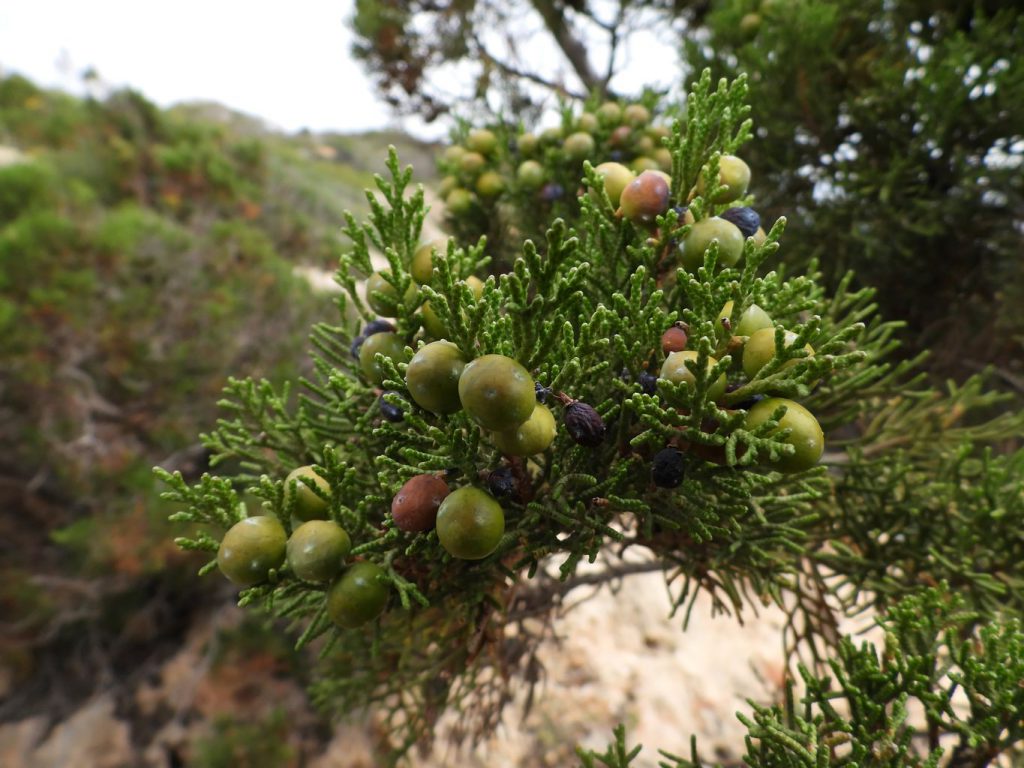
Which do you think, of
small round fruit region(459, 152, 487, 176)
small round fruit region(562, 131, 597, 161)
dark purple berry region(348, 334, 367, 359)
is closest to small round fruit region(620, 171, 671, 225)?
dark purple berry region(348, 334, 367, 359)

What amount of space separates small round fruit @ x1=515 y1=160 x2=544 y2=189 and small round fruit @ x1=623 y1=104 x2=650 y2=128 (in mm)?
306

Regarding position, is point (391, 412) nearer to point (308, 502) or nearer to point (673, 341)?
point (308, 502)

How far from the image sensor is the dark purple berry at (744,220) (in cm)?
102

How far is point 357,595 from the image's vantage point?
0.91 m

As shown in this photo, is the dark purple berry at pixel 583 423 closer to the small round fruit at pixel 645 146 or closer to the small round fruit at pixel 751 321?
the small round fruit at pixel 751 321

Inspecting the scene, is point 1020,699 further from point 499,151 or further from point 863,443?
point 499,151

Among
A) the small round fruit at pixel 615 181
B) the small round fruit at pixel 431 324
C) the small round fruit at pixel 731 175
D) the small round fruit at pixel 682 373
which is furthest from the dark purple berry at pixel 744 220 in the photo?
the small round fruit at pixel 431 324

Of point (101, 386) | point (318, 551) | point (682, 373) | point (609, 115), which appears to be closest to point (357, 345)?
point (318, 551)

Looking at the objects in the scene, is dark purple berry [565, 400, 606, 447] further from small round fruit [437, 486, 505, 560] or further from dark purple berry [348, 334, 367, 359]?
dark purple berry [348, 334, 367, 359]

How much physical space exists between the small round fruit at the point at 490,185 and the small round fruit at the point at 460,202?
0.05 metres

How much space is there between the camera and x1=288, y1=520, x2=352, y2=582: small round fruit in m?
0.90

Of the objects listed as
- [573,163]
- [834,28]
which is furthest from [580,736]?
[834,28]

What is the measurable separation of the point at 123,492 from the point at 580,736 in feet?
12.7

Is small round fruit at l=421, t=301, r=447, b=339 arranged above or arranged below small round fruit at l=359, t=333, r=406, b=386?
above
